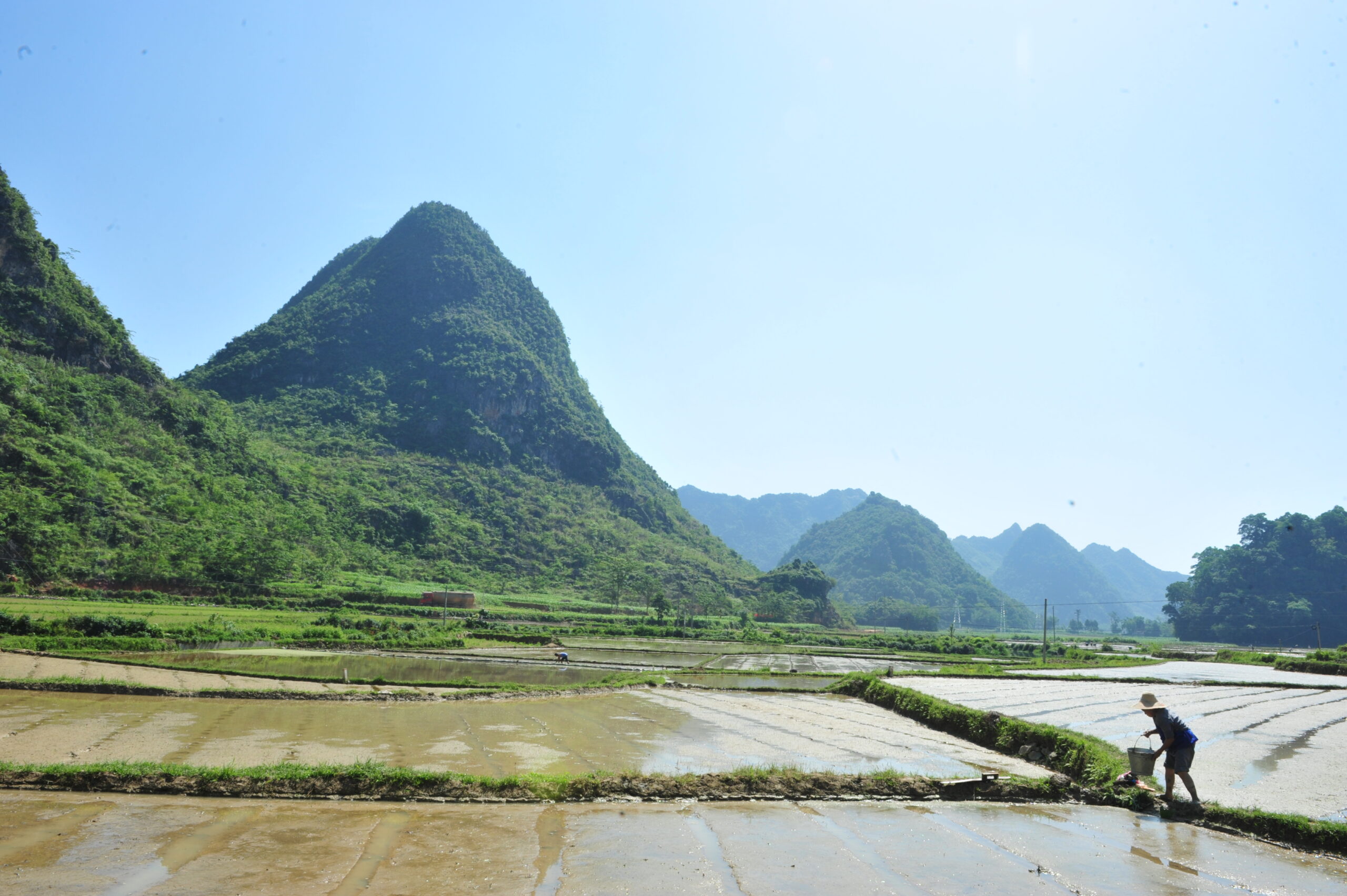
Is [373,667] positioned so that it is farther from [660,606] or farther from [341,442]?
[341,442]

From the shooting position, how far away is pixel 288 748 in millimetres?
12227

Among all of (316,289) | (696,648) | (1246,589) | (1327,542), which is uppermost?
(316,289)

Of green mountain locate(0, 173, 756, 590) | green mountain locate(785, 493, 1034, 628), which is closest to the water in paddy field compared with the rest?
green mountain locate(0, 173, 756, 590)

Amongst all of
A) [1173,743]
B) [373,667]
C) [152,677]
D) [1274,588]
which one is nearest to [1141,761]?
[1173,743]

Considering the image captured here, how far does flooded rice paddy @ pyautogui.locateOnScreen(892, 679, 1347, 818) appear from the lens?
36.3 feet

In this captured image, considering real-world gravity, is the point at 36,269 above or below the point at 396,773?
above

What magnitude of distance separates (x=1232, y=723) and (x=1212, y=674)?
25.9 metres

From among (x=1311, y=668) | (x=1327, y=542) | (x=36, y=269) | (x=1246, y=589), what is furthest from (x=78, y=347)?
(x=1327, y=542)

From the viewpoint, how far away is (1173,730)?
31.9 ft

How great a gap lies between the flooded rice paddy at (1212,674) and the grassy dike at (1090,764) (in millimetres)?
21125

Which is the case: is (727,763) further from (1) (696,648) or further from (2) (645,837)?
(1) (696,648)

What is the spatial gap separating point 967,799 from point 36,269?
89.2 m

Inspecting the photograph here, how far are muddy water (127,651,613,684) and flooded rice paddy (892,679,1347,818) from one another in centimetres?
1429

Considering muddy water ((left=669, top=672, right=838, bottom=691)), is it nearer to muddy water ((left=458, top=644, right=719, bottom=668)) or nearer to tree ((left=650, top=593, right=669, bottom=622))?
muddy water ((left=458, top=644, right=719, bottom=668))
